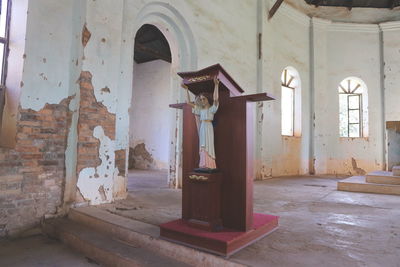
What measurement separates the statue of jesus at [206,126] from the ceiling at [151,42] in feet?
20.0

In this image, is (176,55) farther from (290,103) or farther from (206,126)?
(290,103)

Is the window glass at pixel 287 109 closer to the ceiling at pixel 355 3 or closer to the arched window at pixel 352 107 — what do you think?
the arched window at pixel 352 107

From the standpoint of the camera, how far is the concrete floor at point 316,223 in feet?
6.88

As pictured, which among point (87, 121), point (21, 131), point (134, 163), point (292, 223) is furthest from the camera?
point (134, 163)

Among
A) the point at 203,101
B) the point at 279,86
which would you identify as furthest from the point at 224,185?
the point at 279,86

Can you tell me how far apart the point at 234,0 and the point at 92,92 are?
15.1ft

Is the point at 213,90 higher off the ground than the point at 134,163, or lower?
higher

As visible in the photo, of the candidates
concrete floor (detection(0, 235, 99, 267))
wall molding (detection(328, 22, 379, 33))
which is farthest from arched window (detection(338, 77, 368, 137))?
concrete floor (detection(0, 235, 99, 267))

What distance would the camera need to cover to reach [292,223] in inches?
120

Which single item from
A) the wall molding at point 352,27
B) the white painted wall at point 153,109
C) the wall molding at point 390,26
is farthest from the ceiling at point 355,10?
the white painted wall at point 153,109

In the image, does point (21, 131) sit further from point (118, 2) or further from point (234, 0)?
point (234, 0)

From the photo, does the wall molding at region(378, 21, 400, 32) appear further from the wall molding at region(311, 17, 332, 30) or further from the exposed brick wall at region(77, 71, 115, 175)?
the exposed brick wall at region(77, 71, 115, 175)

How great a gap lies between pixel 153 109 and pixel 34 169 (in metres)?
7.23

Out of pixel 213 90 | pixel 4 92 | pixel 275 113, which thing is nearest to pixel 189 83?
pixel 213 90
